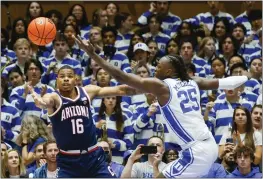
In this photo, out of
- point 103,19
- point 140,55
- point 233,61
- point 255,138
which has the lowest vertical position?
point 255,138

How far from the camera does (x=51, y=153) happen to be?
34.9ft

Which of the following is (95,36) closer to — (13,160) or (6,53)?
(6,53)

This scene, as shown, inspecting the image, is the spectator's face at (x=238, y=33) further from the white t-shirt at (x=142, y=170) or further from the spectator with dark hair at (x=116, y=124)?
the white t-shirt at (x=142, y=170)

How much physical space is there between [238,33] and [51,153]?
5.27m

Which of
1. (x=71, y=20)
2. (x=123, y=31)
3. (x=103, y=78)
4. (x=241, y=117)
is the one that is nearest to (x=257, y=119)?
(x=241, y=117)

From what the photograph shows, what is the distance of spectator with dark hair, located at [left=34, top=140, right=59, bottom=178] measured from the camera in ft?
34.1

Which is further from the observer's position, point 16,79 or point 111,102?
point 16,79

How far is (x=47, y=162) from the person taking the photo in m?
10.6

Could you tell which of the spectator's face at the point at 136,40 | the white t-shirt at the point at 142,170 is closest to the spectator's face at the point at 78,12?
the spectator's face at the point at 136,40

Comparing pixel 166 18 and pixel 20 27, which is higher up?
pixel 166 18

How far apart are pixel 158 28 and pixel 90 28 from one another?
1266mm

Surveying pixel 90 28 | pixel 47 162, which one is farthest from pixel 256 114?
pixel 90 28

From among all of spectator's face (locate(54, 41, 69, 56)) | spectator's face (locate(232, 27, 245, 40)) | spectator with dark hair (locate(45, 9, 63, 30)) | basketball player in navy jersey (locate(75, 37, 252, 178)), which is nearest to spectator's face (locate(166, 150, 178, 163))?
basketball player in navy jersey (locate(75, 37, 252, 178))

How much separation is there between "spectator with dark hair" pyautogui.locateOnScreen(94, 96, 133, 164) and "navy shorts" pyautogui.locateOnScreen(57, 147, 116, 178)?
2.26 m
